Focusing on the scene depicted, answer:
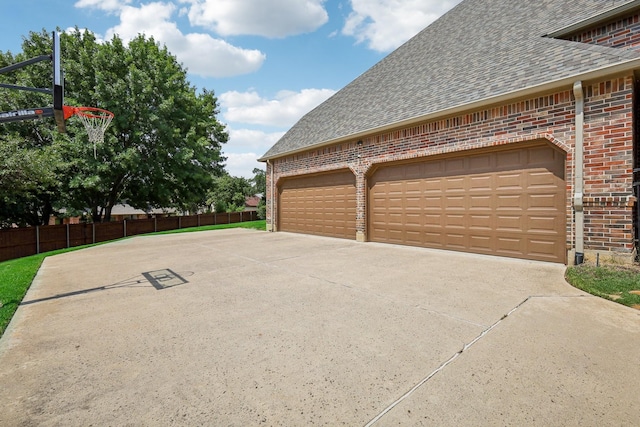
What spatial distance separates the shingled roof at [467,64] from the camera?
6.36 m

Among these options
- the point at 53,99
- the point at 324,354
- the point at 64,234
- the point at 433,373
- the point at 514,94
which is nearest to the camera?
the point at 433,373

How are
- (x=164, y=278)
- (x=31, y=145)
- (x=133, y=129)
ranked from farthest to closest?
(x=31, y=145), (x=133, y=129), (x=164, y=278)

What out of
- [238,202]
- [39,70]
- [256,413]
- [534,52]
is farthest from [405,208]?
[238,202]

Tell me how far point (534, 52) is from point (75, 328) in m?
10.4

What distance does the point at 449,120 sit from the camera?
7660 mm

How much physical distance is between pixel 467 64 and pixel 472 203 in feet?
14.5

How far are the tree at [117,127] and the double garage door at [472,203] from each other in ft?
44.3

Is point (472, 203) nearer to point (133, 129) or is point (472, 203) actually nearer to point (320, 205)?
point (320, 205)

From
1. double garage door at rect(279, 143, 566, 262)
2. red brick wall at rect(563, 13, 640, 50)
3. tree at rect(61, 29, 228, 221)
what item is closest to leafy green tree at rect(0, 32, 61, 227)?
tree at rect(61, 29, 228, 221)

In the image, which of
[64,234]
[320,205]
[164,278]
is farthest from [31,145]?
[164,278]

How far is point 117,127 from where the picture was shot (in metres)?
17.0

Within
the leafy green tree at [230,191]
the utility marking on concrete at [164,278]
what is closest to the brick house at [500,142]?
the utility marking on concrete at [164,278]

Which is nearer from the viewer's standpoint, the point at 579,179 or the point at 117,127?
the point at 579,179

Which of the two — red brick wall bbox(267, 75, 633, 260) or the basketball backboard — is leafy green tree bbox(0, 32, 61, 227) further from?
red brick wall bbox(267, 75, 633, 260)
